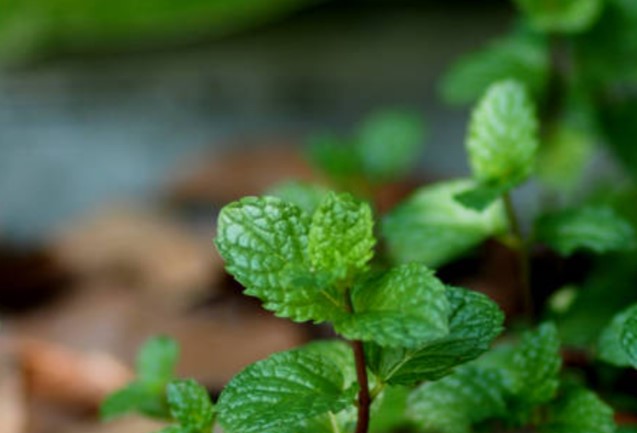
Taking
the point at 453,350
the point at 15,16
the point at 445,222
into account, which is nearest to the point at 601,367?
the point at 445,222

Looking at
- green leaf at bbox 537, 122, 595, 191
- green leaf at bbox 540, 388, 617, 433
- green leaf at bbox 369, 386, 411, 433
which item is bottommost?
green leaf at bbox 540, 388, 617, 433

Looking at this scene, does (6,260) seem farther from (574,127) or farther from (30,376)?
(574,127)

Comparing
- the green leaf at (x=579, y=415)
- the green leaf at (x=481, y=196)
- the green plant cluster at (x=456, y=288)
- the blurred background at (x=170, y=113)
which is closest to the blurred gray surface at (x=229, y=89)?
the blurred background at (x=170, y=113)

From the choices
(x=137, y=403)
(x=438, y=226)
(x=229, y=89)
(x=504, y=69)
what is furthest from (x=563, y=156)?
(x=229, y=89)

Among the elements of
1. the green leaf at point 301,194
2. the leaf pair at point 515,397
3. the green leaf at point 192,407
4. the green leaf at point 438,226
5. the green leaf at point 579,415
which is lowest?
the green leaf at point 579,415

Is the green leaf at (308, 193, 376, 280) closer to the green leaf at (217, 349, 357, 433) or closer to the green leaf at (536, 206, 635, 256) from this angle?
the green leaf at (217, 349, 357, 433)

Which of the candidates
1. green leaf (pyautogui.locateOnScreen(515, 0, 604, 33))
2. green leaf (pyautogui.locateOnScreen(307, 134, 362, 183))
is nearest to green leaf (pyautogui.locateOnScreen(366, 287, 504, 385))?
green leaf (pyautogui.locateOnScreen(515, 0, 604, 33))

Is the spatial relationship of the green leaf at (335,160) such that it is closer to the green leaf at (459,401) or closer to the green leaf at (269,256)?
the green leaf at (459,401)
